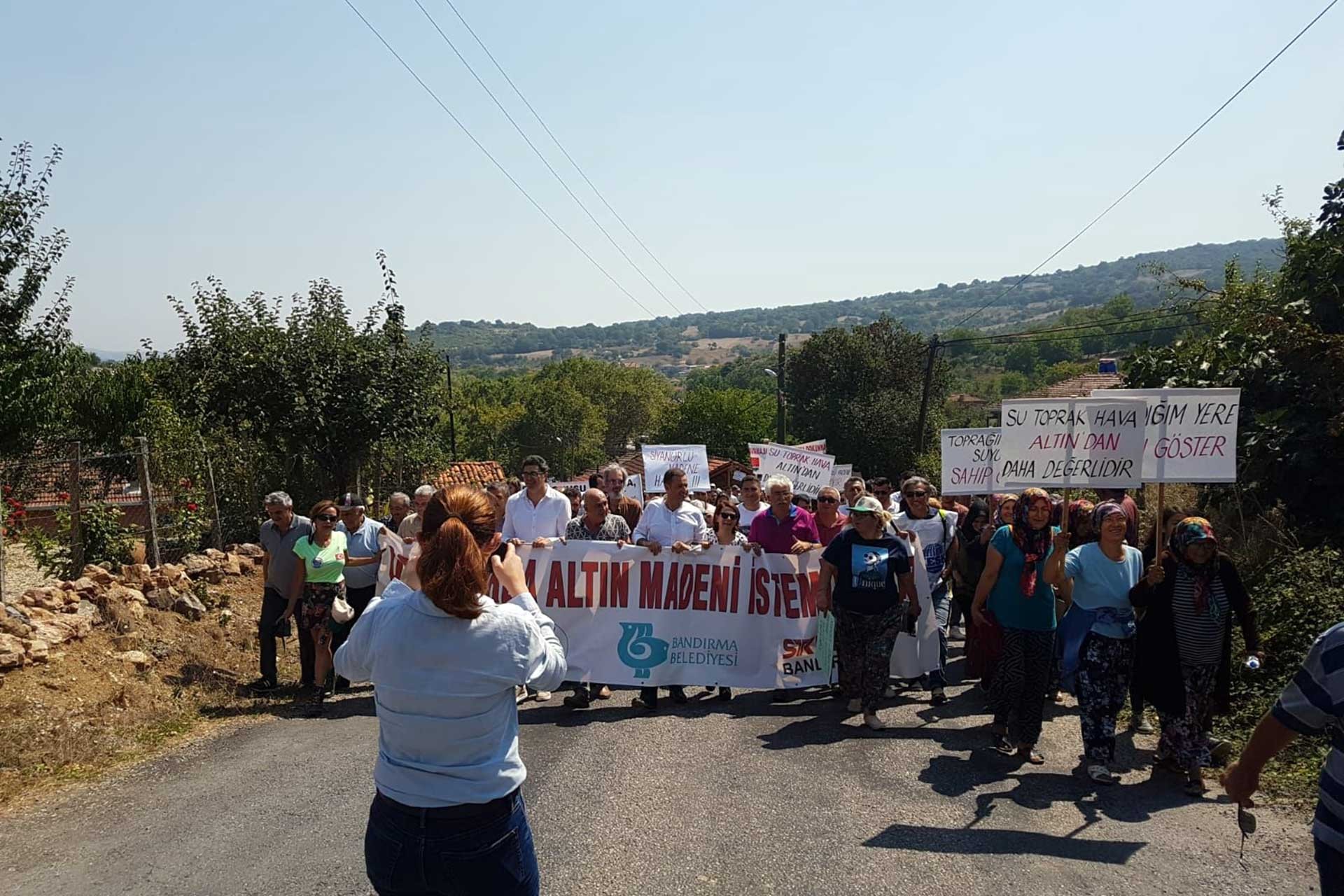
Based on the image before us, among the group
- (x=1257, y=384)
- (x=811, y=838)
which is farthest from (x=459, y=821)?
(x=1257, y=384)

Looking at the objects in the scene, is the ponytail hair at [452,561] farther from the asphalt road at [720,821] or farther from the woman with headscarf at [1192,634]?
the woman with headscarf at [1192,634]

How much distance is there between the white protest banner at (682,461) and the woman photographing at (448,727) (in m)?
13.5

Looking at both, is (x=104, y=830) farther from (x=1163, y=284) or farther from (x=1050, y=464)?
(x=1163, y=284)

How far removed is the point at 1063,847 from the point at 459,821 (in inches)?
153

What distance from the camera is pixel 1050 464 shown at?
26.5ft

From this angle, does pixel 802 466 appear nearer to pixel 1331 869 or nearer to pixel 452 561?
pixel 1331 869

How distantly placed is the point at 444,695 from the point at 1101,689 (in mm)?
5243

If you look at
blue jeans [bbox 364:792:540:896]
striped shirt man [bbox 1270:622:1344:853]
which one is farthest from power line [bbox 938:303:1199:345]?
blue jeans [bbox 364:792:540:896]

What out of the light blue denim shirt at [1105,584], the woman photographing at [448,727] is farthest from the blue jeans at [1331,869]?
the light blue denim shirt at [1105,584]

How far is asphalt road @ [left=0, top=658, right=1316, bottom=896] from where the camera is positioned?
5.39 m

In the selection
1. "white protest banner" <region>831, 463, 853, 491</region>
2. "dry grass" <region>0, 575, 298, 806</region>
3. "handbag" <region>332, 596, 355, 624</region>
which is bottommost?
"dry grass" <region>0, 575, 298, 806</region>

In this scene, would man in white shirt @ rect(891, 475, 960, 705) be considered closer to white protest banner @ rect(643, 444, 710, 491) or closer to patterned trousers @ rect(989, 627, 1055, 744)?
patterned trousers @ rect(989, 627, 1055, 744)

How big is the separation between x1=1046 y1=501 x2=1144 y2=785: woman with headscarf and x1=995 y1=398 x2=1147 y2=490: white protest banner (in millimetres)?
655

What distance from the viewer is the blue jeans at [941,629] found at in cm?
922
